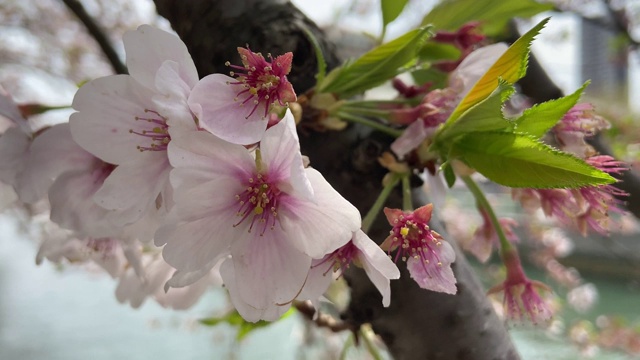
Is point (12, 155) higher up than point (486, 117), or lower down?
lower down

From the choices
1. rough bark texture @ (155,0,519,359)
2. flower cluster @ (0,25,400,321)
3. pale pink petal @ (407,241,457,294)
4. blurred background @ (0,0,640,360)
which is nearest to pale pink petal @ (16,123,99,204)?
flower cluster @ (0,25,400,321)

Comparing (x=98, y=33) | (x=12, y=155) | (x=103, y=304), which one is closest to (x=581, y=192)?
(x=12, y=155)

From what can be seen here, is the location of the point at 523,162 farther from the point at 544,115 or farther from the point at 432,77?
the point at 432,77

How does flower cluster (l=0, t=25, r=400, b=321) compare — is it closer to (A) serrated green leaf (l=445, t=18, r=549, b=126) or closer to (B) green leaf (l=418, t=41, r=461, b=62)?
(A) serrated green leaf (l=445, t=18, r=549, b=126)

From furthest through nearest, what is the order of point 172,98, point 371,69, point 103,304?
point 103,304
point 371,69
point 172,98

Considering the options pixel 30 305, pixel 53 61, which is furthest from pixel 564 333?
pixel 53 61

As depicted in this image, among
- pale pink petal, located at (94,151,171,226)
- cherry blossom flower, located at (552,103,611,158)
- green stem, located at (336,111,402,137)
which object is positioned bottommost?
pale pink petal, located at (94,151,171,226)

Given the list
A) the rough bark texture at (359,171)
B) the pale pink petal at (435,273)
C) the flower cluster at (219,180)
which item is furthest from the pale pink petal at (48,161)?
the pale pink petal at (435,273)

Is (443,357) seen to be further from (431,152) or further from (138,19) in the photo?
(138,19)
